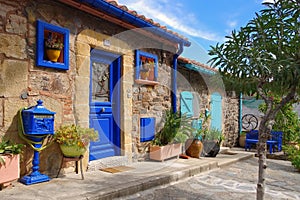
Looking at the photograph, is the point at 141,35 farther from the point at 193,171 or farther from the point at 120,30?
the point at 193,171

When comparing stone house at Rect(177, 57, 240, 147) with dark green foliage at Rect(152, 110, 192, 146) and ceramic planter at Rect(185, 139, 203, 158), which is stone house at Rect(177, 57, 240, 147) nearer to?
dark green foliage at Rect(152, 110, 192, 146)

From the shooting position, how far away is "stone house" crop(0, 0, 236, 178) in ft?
12.9

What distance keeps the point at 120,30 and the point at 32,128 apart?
2728 millimetres

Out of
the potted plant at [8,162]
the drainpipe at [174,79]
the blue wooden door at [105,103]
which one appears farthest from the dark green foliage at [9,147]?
the drainpipe at [174,79]

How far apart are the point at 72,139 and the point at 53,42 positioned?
1519 millimetres

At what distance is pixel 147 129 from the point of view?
6242 millimetres

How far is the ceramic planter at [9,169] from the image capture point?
11.3ft

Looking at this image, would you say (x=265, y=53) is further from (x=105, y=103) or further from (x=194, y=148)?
(x=194, y=148)

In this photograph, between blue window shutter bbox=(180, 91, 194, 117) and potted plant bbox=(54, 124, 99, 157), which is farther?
blue window shutter bbox=(180, 91, 194, 117)

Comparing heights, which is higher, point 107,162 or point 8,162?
point 8,162

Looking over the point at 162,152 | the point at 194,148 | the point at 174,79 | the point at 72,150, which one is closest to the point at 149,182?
the point at 72,150

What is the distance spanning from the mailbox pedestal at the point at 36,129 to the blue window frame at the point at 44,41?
2.17ft

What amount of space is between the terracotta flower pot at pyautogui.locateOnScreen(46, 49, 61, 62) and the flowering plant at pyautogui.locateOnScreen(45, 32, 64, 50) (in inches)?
1.8

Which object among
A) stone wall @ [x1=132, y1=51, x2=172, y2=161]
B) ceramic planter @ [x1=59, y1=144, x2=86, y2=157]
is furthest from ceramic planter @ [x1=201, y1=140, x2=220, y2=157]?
ceramic planter @ [x1=59, y1=144, x2=86, y2=157]
